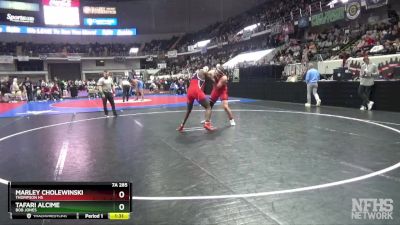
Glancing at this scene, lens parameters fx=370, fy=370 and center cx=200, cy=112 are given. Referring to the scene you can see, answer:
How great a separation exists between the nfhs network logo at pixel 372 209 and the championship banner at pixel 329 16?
19.9 metres

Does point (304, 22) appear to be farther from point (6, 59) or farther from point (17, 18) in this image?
point (17, 18)

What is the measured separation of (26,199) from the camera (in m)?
2.61

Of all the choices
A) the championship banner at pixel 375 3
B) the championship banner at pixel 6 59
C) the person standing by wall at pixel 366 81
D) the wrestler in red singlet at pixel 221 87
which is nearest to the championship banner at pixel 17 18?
the championship banner at pixel 6 59

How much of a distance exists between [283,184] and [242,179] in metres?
0.55

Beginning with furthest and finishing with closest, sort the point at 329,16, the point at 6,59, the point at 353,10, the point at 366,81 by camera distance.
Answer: the point at 6,59 → the point at 329,16 → the point at 353,10 → the point at 366,81

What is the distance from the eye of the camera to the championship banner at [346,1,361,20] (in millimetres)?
20297

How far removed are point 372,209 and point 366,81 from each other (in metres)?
9.73

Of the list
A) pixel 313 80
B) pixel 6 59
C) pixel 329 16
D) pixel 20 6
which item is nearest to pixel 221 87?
pixel 313 80

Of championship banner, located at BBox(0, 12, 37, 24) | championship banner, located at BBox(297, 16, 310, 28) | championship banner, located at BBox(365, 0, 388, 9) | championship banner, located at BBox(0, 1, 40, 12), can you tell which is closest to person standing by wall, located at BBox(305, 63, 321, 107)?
championship banner, located at BBox(365, 0, 388, 9)

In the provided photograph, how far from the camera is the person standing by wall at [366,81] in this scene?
12008 mm

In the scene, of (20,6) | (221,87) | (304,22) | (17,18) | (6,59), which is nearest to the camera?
(221,87)

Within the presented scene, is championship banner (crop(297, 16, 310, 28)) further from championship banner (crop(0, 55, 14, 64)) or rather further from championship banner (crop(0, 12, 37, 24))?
championship banner (crop(0, 12, 37, 24))

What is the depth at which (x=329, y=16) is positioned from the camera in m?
22.7
